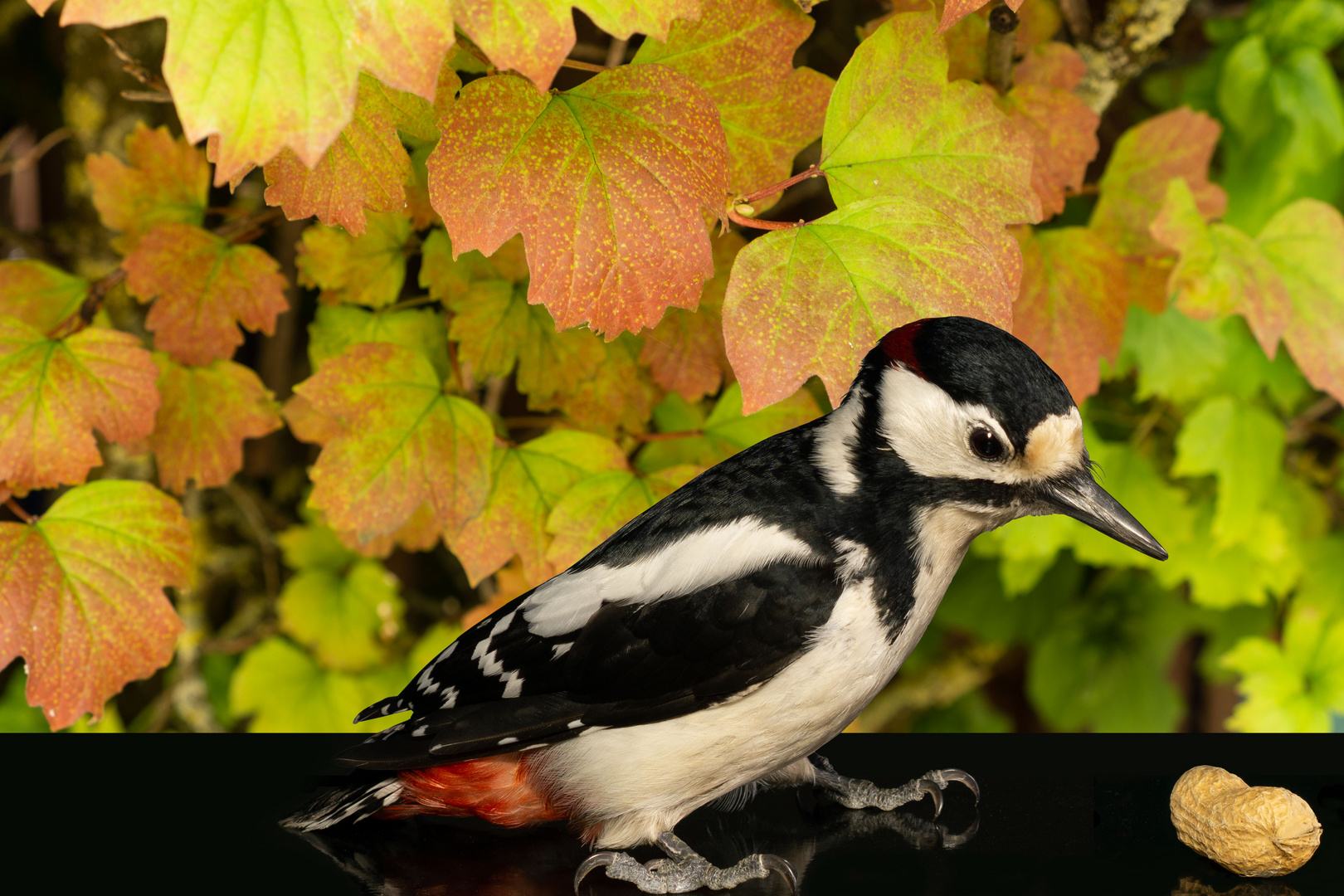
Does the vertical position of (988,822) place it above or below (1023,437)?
below

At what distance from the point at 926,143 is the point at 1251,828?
481mm

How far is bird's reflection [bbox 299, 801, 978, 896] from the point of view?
74 centimetres

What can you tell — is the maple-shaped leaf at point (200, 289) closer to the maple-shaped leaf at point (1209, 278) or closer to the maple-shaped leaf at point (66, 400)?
the maple-shaped leaf at point (66, 400)

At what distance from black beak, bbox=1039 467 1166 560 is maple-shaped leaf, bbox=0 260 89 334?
0.75 meters

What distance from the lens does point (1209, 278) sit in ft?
2.73

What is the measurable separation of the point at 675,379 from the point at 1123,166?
400mm

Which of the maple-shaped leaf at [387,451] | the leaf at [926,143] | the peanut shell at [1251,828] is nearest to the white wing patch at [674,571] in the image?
the maple-shaped leaf at [387,451]

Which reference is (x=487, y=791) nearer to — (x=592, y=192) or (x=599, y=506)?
(x=599, y=506)

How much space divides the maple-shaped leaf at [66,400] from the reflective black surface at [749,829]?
26 centimetres

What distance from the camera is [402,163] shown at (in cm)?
69

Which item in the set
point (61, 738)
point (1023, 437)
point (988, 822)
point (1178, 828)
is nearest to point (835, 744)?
point (988, 822)

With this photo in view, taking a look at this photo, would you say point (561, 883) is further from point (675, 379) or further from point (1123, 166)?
Answer: point (1123, 166)

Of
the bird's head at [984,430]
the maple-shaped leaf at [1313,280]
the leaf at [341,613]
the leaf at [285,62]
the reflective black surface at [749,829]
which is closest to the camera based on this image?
the leaf at [285,62]

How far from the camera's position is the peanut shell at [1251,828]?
0.73 metres
